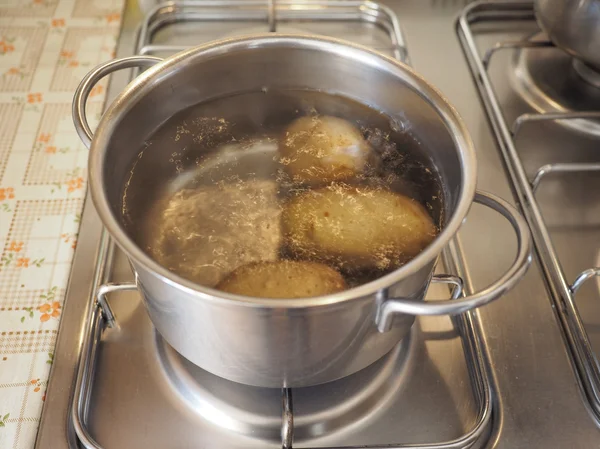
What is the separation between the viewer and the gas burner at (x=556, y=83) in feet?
3.02

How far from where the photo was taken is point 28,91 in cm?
93

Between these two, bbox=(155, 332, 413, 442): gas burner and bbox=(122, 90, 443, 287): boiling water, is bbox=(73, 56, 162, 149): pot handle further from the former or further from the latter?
bbox=(155, 332, 413, 442): gas burner

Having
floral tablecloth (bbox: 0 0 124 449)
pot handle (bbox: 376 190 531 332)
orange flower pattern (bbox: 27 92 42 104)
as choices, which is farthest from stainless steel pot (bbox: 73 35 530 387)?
orange flower pattern (bbox: 27 92 42 104)

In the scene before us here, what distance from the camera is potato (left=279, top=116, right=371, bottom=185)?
69 centimetres

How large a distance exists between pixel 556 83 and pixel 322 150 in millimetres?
508

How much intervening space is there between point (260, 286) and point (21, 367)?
0.99 ft

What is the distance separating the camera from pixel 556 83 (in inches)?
37.7

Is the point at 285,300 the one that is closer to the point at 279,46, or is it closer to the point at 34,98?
the point at 279,46

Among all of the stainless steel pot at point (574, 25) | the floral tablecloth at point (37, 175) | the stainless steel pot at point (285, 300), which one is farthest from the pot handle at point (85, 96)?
the stainless steel pot at point (574, 25)

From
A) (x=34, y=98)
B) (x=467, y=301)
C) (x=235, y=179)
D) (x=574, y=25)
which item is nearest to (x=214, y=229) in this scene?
(x=235, y=179)

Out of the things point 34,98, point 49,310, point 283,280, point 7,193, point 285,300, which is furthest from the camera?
point 34,98

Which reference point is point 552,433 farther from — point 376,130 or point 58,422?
point 58,422

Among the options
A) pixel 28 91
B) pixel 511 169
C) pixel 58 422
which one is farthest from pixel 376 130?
pixel 28 91

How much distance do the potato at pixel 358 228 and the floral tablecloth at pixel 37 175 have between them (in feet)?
1.02
